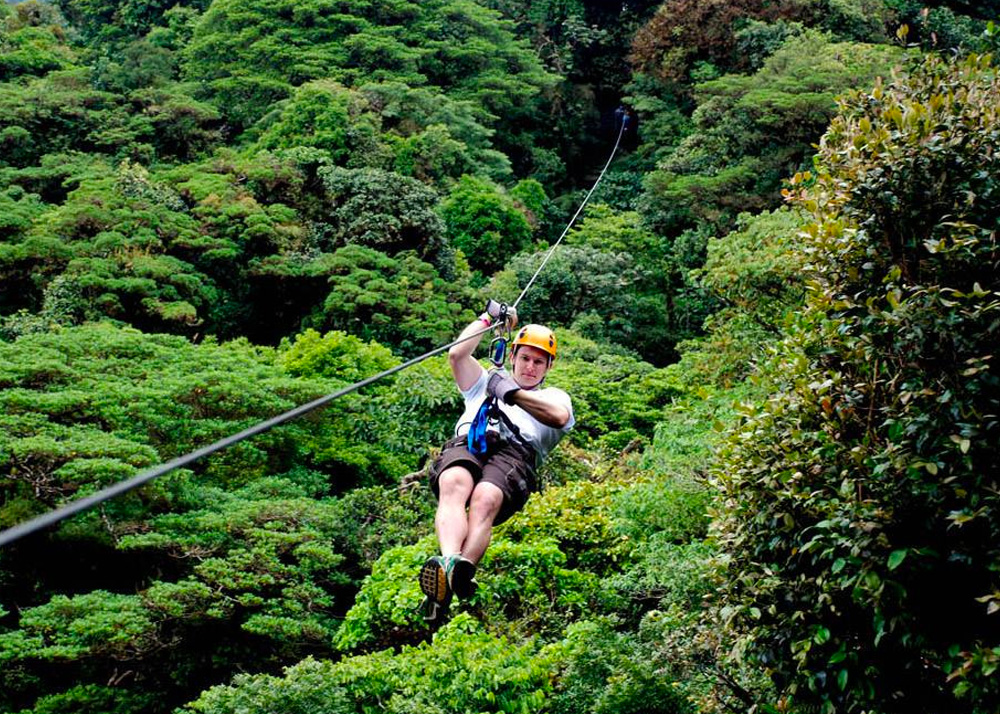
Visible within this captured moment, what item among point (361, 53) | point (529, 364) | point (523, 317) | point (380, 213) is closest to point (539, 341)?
point (529, 364)

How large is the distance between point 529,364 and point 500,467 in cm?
47

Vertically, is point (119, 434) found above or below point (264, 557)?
above

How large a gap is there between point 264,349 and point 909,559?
10875 mm

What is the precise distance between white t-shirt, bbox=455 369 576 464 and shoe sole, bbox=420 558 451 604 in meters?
0.72

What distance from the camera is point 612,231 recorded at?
17.9m

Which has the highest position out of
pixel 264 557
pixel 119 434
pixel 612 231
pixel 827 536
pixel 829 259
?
pixel 829 259

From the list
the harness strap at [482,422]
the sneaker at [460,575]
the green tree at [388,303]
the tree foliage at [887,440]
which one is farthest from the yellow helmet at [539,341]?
the green tree at [388,303]

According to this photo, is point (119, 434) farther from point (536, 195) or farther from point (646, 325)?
point (536, 195)

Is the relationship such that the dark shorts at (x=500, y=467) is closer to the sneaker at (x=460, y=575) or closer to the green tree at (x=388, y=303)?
the sneaker at (x=460, y=575)

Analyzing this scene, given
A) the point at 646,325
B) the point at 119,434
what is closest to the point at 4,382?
the point at 119,434

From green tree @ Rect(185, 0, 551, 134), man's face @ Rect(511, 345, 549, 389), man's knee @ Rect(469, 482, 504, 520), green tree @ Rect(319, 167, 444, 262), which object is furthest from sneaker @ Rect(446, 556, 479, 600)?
green tree @ Rect(185, 0, 551, 134)

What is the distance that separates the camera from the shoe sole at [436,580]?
11.5ft

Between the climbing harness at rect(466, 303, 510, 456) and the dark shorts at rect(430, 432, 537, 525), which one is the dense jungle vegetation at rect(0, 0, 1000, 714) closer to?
the dark shorts at rect(430, 432, 537, 525)

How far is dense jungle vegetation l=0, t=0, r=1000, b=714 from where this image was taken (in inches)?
140
